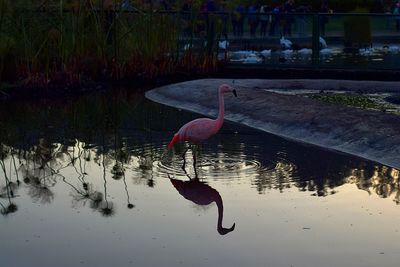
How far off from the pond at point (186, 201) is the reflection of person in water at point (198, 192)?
0.04ft

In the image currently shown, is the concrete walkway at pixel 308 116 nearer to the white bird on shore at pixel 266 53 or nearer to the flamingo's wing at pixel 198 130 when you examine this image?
the flamingo's wing at pixel 198 130

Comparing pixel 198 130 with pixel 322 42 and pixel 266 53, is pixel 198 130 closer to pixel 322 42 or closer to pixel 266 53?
pixel 322 42

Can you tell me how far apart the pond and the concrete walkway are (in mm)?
405

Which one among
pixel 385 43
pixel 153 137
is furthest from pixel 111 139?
pixel 385 43

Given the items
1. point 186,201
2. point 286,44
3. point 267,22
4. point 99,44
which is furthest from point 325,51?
point 186,201

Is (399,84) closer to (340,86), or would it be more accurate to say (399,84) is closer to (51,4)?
(340,86)

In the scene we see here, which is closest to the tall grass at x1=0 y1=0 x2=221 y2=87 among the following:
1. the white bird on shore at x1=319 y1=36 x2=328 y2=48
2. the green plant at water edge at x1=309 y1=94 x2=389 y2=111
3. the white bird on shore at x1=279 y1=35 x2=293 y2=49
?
the white bird on shore at x1=279 y1=35 x2=293 y2=49

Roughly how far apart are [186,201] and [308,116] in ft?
16.2

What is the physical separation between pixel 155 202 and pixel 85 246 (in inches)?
69.0

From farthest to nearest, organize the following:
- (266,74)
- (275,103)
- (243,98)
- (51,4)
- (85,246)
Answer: (266,74), (51,4), (243,98), (275,103), (85,246)

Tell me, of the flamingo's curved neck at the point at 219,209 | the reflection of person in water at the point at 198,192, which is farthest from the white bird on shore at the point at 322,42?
the flamingo's curved neck at the point at 219,209

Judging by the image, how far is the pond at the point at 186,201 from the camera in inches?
305

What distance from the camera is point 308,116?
14141mm

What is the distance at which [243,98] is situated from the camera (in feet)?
54.6
